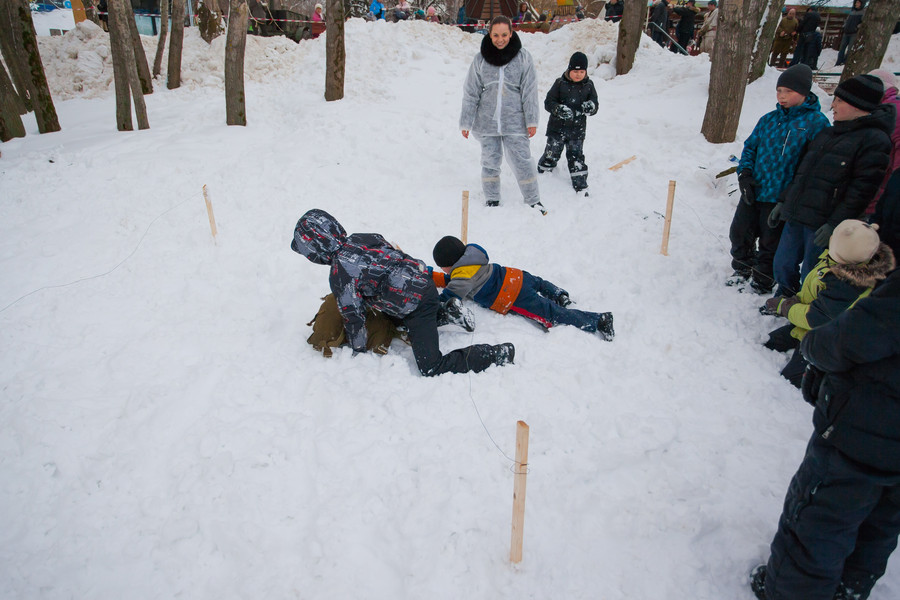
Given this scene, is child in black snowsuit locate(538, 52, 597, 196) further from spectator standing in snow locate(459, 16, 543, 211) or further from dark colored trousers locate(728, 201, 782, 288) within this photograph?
dark colored trousers locate(728, 201, 782, 288)

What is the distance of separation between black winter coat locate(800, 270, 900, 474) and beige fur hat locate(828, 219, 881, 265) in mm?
807

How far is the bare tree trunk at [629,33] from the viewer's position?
11.8 metres

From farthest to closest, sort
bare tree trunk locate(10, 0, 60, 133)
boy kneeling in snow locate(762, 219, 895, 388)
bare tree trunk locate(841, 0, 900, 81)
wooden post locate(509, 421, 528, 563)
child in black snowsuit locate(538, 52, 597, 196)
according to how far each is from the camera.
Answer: bare tree trunk locate(10, 0, 60, 133) < bare tree trunk locate(841, 0, 900, 81) < child in black snowsuit locate(538, 52, 597, 196) < boy kneeling in snow locate(762, 219, 895, 388) < wooden post locate(509, 421, 528, 563)

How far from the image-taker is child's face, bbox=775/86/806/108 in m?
4.31

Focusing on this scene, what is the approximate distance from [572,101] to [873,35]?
5561 mm

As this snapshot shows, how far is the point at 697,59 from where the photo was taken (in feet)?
38.1

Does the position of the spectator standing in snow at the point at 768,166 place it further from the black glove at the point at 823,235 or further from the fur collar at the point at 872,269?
the fur collar at the point at 872,269

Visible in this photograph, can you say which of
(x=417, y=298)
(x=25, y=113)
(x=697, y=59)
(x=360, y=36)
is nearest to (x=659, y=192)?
(x=417, y=298)

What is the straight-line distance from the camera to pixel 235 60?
30.3 feet

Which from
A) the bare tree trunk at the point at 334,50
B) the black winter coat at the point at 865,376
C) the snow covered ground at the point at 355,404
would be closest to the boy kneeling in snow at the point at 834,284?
the snow covered ground at the point at 355,404

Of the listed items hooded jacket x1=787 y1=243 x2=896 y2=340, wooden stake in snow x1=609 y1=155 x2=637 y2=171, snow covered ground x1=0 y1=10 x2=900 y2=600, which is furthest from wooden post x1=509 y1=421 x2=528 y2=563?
wooden stake in snow x1=609 y1=155 x2=637 y2=171

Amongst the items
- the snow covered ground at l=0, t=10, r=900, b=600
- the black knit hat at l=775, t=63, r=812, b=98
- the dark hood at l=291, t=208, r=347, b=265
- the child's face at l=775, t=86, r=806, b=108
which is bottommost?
the snow covered ground at l=0, t=10, r=900, b=600

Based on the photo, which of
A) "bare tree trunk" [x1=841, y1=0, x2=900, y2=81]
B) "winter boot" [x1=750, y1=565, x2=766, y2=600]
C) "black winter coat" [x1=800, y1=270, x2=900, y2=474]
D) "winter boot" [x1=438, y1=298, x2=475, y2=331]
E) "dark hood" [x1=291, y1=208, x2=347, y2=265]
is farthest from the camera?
"bare tree trunk" [x1=841, y1=0, x2=900, y2=81]

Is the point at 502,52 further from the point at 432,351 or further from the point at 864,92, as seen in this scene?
the point at 432,351
